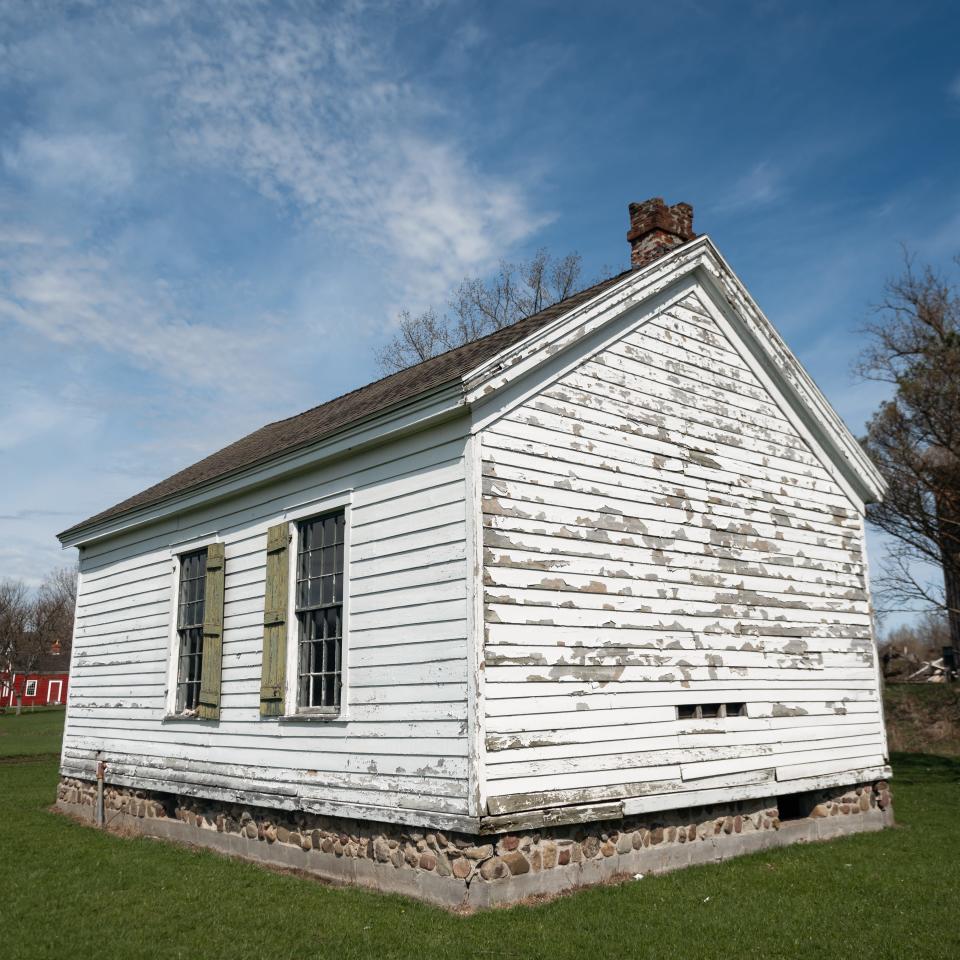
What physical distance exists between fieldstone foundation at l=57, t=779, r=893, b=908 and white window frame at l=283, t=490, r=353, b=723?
3.46ft

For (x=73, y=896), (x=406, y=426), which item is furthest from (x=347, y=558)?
(x=73, y=896)

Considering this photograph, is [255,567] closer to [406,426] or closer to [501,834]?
[406,426]

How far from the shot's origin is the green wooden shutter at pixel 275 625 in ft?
32.7

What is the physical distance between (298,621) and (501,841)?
337 centimetres

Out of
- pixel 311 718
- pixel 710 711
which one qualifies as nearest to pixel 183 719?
pixel 311 718

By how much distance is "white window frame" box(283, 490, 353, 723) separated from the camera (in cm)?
922

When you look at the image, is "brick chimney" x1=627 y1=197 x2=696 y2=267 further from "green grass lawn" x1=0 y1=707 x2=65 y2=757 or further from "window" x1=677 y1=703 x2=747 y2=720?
"green grass lawn" x1=0 y1=707 x2=65 y2=757

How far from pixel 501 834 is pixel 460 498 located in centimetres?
284

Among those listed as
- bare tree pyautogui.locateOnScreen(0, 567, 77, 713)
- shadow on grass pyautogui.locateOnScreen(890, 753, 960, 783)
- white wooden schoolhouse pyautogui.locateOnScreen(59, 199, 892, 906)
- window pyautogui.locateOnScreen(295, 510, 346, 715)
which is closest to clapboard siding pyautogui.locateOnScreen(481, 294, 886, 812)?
white wooden schoolhouse pyautogui.locateOnScreen(59, 199, 892, 906)

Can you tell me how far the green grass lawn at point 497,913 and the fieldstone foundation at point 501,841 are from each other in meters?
0.24

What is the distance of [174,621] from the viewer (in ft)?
40.9

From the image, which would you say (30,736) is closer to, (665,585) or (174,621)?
(174,621)

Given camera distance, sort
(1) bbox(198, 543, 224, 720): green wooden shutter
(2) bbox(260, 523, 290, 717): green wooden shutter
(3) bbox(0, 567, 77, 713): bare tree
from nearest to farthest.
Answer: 1. (2) bbox(260, 523, 290, 717): green wooden shutter
2. (1) bbox(198, 543, 224, 720): green wooden shutter
3. (3) bbox(0, 567, 77, 713): bare tree

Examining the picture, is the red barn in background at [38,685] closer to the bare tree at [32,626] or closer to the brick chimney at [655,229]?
the bare tree at [32,626]
